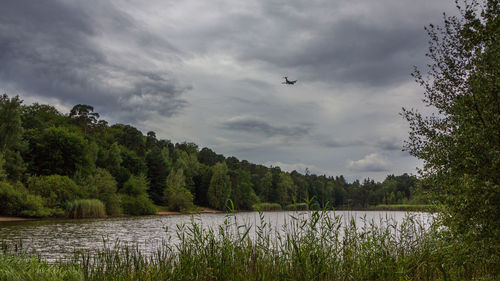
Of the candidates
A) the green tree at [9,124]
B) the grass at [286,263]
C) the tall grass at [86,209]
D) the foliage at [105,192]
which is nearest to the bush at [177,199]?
the foliage at [105,192]

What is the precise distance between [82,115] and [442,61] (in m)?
94.3

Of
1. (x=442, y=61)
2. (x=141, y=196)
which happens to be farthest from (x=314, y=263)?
(x=141, y=196)

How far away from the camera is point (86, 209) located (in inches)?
1797

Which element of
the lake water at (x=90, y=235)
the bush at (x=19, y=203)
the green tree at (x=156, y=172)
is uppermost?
the green tree at (x=156, y=172)

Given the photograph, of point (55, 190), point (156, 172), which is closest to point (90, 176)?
point (55, 190)

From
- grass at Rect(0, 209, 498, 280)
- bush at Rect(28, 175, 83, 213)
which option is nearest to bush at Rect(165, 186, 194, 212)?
bush at Rect(28, 175, 83, 213)

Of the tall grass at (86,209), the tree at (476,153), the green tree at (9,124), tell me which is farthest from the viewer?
the green tree at (9,124)

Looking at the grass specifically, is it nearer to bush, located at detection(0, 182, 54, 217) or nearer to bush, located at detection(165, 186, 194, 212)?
bush, located at detection(0, 182, 54, 217)

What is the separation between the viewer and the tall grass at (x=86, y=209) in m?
44.5

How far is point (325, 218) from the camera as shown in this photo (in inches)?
290

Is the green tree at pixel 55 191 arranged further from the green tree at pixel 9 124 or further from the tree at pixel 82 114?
the tree at pixel 82 114

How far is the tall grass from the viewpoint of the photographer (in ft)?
146

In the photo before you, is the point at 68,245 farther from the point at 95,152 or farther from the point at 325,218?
the point at 95,152

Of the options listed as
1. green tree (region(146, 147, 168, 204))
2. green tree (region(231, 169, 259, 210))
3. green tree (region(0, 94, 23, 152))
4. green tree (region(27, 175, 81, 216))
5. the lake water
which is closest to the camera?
the lake water
